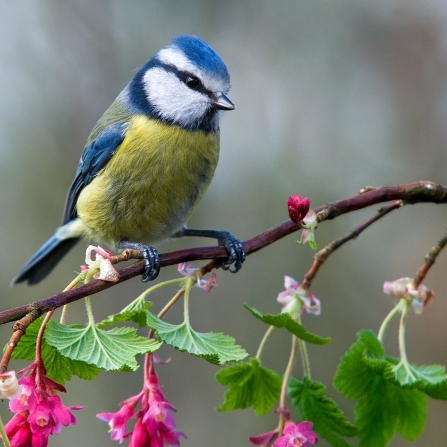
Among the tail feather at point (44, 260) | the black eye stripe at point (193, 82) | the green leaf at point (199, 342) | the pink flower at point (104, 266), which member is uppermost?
the black eye stripe at point (193, 82)

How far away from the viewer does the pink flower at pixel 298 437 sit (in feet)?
3.20

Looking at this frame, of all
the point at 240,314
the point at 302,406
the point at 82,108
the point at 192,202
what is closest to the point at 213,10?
the point at 82,108

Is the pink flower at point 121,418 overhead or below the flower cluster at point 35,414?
below

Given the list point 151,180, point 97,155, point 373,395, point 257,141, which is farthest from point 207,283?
point 257,141

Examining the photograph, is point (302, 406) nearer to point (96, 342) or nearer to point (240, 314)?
point (96, 342)

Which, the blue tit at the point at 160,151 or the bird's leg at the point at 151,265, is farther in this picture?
the blue tit at the point at 160,151

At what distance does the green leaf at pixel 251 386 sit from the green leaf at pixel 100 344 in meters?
0.27

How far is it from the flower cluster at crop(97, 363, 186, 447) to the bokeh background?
258cm

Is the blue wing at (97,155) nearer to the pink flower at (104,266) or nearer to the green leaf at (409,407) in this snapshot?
the pink flower at (104,266)

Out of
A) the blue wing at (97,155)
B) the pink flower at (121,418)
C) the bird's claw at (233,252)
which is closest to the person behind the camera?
the pink flower at (121,418)

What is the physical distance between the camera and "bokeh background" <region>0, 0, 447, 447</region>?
11.9 feet

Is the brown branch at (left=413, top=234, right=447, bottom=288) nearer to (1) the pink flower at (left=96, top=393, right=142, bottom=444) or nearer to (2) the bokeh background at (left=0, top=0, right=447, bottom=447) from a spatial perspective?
(1) the pink flower at (left=96, top=393, right=142, bottom=444)

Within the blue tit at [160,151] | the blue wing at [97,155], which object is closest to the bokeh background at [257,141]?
the blue wing at [97,155]

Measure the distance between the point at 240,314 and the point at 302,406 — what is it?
2.85m
